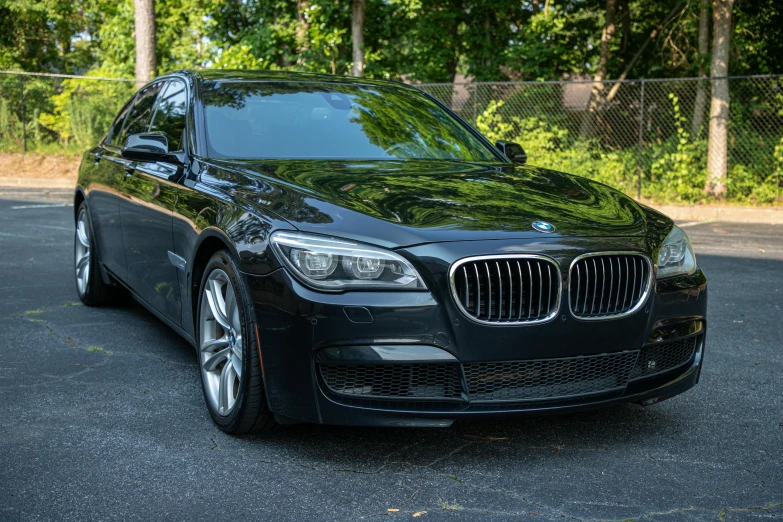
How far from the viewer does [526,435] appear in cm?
383

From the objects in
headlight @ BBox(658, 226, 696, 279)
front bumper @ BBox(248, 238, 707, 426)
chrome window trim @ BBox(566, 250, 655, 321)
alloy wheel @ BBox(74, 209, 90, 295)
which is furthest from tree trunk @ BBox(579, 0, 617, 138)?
front bumper @ BBox(248, 238, 707, 426)

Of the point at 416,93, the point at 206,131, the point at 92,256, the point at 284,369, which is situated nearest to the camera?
the point at 284,369

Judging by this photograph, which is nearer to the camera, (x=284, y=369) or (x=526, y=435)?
(x=284, y=369)

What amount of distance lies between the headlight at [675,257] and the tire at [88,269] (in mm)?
4003

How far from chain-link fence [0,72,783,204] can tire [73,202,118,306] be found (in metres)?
10.8

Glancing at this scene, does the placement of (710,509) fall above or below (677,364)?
below

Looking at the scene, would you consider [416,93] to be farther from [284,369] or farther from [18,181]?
[18,181]

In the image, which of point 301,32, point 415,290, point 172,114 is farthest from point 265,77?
point 301,32

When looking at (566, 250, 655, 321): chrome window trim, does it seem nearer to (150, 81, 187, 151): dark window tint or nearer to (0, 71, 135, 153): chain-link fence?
(150, 81, 187, 151): dark window tint

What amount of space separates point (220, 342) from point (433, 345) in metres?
1.14

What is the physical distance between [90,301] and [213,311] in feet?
9.56

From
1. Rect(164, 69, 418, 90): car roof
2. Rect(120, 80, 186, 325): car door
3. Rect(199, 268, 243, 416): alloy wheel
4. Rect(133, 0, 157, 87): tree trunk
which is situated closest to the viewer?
Rect(199, 268, 243, 416): alloy wheel

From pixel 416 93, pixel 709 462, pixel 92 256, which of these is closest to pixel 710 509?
pixel 709 462

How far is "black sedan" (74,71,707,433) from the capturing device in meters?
3.25
